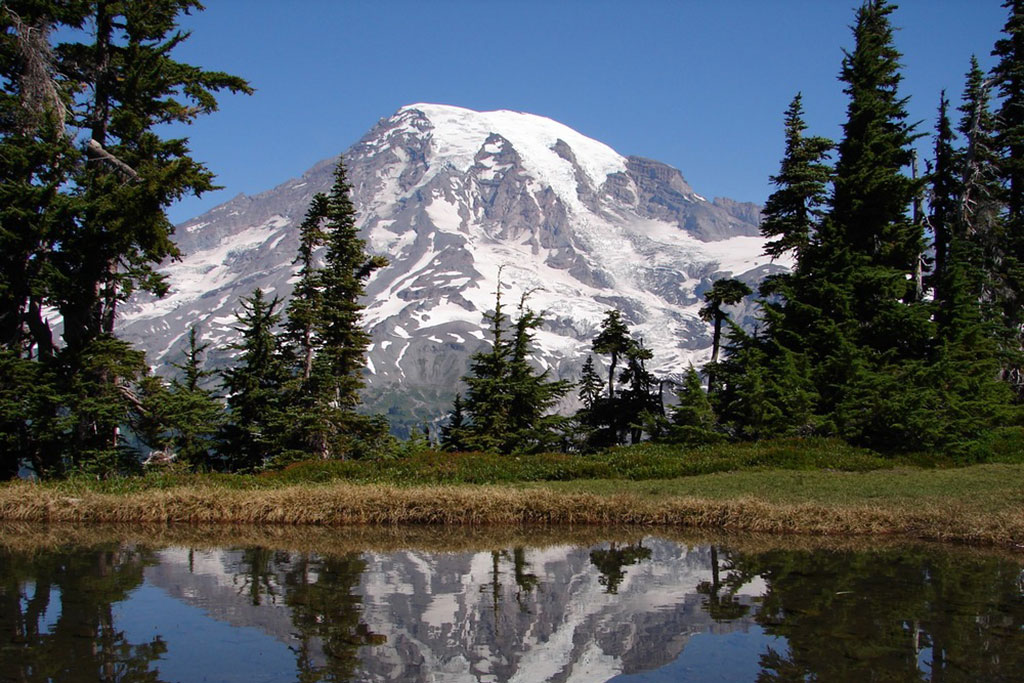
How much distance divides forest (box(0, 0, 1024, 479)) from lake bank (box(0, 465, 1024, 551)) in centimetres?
549

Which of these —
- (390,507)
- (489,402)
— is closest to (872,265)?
(489,402)

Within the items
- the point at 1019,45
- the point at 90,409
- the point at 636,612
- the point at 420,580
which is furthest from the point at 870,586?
the point at 1019,45

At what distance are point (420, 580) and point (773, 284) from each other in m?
38.1

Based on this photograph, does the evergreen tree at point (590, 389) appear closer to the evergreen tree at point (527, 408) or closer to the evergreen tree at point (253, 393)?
the evergreen tree at point (527, 408)

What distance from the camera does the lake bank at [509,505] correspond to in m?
25.6

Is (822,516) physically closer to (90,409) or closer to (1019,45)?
(90,409)

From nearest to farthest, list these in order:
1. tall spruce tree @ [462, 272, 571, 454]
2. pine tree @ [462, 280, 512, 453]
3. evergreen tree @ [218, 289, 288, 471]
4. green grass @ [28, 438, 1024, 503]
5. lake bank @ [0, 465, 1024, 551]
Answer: lake bank @ [0, 465, 1024, 551] < green grass @ [28, 438, 1024, 503] < pine tree @ [462, 280, 512, 453] < tall spruce tree @ [462, 272, 571, 454] < evergreen tree @ [218, 289, 288, 471]

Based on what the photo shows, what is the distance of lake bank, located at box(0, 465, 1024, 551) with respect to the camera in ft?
84.1

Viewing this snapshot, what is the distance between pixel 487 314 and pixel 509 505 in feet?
69.9

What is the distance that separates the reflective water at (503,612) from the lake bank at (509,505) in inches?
110

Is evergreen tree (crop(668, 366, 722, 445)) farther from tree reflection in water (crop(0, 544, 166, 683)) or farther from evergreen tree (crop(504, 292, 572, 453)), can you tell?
tree reflection in water (crop(0, 544, 166, 683))

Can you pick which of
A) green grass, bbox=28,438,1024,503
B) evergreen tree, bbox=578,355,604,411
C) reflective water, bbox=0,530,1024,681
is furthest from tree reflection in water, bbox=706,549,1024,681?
evergreen tree, bbox=578,355,604,411

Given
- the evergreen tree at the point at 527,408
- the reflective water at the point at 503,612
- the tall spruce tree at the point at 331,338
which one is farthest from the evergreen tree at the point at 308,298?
the reflective water at the point at 503,612

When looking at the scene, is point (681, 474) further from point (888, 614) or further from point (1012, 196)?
point (1012, 196)
